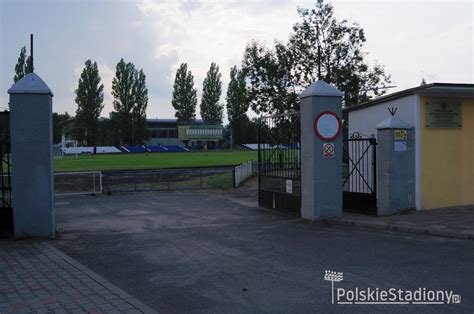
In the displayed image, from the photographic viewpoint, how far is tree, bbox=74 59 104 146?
90000mm

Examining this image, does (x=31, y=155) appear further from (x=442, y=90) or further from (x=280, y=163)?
(x=442, y=90)

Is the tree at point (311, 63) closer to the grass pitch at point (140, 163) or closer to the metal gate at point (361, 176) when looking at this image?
the metal gate at point (361, 176)

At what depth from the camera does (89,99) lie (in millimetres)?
90688

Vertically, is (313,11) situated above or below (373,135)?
above

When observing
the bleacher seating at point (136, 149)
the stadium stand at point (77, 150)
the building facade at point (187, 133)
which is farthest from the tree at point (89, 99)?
the building facade at point (187, 133)

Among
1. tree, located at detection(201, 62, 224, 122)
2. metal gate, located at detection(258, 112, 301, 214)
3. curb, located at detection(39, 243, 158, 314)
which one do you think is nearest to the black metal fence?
metal gate, located at detection(258, 112, 301, 214)

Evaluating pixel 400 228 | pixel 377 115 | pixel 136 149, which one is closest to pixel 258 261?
pixel 400 228

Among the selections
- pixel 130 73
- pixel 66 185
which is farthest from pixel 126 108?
pixel 66 185

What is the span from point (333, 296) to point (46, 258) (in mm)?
4828

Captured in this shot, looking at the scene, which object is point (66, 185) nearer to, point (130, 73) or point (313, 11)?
point (313, 11)

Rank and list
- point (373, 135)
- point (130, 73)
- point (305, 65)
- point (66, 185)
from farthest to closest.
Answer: point (130, 73) → point (66, 185) → point (305, 65) → point (373, 135)

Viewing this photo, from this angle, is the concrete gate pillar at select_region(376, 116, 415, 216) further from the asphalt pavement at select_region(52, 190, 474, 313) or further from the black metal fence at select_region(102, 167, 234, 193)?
the black metal fence at select_region(102, 167, 234, 193)

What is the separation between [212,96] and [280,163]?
93406mm

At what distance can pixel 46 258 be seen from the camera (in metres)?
8.08
